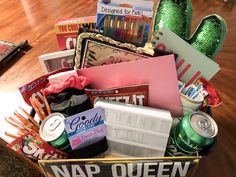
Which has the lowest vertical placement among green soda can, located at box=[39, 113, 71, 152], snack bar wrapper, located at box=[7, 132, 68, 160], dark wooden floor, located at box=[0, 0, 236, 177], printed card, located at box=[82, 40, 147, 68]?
Answer: dark wooden floor, located at box=[0, 0, 236, 177]

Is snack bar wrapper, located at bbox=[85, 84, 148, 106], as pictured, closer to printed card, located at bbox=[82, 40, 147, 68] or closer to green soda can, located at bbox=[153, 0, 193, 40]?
printed card, located at bbox=[82, 40, 147, 68]

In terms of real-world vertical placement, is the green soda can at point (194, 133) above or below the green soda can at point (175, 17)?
below

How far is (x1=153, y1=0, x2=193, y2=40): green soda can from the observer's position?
634 mm

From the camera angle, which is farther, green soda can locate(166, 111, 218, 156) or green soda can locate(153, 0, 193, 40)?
green soda can locate(153, 0, 193, 40)

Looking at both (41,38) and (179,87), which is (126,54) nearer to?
(179,87)

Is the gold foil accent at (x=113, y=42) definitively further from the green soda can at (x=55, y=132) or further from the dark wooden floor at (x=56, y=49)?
the dark wooden floor at (x=56, y=49)

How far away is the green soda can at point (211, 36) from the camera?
0.57 metres

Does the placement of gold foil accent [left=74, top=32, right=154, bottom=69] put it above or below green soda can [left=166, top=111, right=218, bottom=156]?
above

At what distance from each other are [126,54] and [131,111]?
0.12m

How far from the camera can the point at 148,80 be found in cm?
50

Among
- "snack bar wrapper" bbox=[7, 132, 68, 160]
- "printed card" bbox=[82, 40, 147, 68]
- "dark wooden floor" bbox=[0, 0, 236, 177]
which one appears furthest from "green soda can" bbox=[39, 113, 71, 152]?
"dark wooden floor" bbox=[0, 0, 236, 177]

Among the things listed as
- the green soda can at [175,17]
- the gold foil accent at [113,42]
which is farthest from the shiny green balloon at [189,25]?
the gold foil accent at [113,42]

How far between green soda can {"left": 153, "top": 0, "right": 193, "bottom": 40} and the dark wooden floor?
193 millimetres

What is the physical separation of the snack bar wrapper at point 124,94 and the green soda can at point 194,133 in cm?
10
